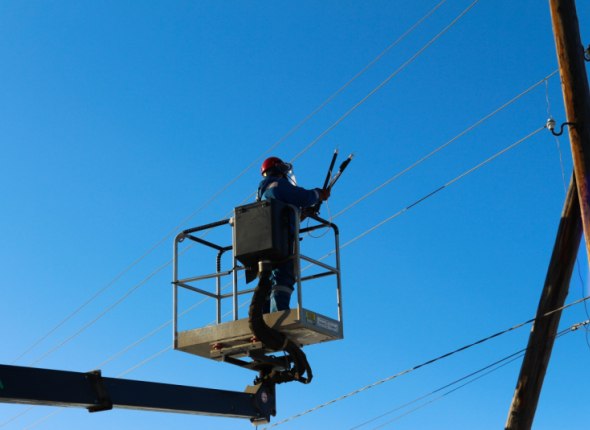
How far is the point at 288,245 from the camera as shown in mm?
11461

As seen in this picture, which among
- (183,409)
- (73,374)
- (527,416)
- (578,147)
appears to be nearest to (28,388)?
(73,374)

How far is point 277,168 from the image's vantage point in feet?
40.5

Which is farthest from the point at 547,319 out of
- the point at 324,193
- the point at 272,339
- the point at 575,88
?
the point at 272,339

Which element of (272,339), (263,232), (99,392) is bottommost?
(99,392)

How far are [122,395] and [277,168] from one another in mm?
3441

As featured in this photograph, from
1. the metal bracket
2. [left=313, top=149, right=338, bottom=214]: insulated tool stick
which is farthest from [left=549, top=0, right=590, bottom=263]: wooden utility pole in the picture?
the metal bracket

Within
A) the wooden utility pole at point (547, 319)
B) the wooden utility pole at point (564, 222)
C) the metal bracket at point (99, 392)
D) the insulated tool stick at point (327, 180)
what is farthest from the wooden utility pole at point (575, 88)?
the metal bracket at point (99, 392)

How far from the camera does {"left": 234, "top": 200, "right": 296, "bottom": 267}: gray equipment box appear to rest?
37.2ft

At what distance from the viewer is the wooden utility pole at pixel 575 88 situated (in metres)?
11.7

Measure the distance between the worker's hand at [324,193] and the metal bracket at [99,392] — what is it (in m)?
3.57

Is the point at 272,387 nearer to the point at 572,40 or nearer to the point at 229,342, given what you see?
the point at 229,342

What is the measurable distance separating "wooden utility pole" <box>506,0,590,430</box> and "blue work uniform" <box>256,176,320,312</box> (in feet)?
9.41

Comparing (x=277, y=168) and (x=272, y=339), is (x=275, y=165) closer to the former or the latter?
(x=277, y=168)

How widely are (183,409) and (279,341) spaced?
1.27 metres
